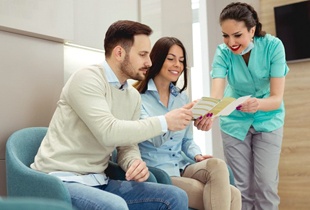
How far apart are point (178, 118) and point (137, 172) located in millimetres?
304

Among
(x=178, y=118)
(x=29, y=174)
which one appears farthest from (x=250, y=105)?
(x=29, y=174)

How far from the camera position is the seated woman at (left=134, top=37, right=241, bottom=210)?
1.88 metres

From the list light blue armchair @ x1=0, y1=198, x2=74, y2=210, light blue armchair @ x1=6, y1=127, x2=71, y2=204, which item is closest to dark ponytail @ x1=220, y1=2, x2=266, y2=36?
light blue armchair @ x1=6, y1=127, x2=71, y2=204

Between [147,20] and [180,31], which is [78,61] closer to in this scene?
[147,20]

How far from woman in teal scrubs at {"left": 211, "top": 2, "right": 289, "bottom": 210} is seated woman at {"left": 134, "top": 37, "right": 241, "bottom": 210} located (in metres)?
0.37

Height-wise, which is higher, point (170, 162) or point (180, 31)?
point (180, 31)

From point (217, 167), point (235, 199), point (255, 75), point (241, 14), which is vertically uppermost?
point (241, 14)

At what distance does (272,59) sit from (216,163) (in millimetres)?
883

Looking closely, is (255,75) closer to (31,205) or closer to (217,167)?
(217,167)

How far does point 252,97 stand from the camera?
2.44 m

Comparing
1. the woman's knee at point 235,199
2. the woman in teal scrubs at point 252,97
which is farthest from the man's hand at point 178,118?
the woman in teal scrubs at point 252,97

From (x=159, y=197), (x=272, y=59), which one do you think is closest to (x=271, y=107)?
(x=272, y=59)

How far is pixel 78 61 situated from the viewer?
2326 mm

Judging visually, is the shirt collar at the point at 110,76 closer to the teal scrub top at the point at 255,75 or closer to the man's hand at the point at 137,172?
the man's hand at the point at 137,172
